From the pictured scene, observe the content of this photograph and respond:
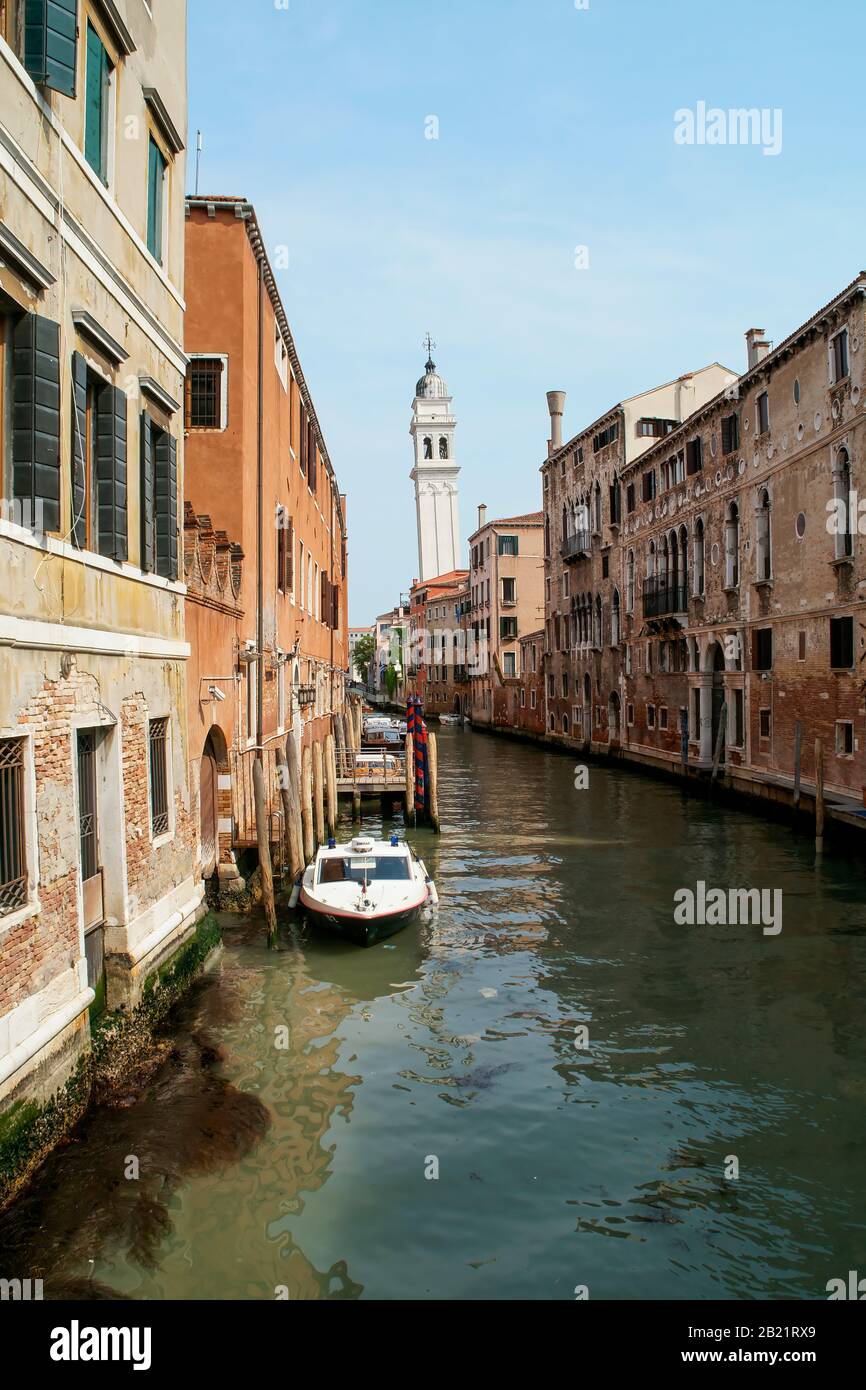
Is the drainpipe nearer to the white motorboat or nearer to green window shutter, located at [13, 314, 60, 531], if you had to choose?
the white motorboat

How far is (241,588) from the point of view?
13625 mm

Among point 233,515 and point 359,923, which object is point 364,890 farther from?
point 233,515

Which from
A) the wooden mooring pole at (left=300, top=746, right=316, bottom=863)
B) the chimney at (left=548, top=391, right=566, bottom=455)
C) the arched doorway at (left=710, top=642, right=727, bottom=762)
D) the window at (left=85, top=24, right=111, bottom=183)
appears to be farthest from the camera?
the chimney at (left=548, top=391, right=566, bottom=455)

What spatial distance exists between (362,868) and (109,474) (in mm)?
6520

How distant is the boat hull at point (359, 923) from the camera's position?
11711mm

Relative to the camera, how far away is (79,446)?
7.25 meters

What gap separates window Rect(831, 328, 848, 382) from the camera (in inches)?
725

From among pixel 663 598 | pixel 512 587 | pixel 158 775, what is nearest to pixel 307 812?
pixel 158 775

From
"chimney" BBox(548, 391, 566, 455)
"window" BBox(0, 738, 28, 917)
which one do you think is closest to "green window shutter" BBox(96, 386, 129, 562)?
"window" BBox(0, 738, 28, 917)

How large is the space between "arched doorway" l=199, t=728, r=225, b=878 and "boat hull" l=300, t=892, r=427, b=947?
1.29 meters

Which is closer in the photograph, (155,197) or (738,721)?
(155,197)

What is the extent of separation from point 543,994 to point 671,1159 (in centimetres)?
351

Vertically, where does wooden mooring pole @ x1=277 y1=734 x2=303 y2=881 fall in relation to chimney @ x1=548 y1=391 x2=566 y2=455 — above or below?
below

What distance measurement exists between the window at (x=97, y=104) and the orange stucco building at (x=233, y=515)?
12.3ft
